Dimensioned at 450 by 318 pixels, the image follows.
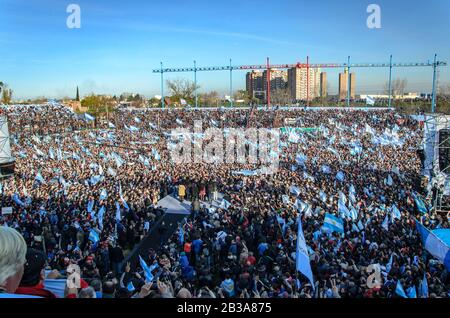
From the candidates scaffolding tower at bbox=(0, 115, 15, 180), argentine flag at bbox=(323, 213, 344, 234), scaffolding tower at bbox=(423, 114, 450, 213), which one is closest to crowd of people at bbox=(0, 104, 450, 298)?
argentine flag at bbox=(323, 213, 344, 234)

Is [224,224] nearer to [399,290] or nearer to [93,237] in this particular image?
[93,237]

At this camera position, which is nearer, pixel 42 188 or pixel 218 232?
pixel 218 232

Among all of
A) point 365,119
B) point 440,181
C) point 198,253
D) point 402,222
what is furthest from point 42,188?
point 365,119

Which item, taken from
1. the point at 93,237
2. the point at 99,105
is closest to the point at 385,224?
the point at 93,237
